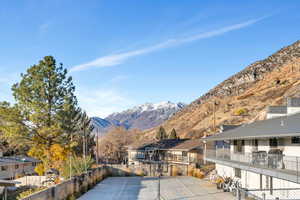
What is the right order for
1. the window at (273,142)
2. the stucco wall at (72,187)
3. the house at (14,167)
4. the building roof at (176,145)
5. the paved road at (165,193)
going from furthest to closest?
the building roof at (176,145) < the house at (14,167) < the paved road at (165,193) < the window at (273,142) < the stucco wall at (72,187)

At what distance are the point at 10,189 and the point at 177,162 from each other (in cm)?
2463

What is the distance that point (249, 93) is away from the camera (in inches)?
3905

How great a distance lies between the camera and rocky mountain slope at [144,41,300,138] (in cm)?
7701

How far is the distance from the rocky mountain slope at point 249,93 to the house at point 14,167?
34836mm

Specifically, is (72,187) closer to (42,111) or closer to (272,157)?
(272,157)

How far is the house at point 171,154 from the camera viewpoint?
45.1 meters

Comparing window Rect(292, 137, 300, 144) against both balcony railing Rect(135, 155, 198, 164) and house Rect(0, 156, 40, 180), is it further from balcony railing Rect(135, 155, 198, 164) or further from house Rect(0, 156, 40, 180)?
house Rect(0, 156, 40, 180)

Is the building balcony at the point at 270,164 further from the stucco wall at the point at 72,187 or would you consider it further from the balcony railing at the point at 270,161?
the stucco wall at the point at 72,187

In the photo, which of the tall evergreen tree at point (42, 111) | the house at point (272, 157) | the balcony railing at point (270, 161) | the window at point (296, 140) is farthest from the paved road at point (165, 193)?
the tall evergreen tree at point (42, 111)

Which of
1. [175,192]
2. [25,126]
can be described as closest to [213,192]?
[175,192]

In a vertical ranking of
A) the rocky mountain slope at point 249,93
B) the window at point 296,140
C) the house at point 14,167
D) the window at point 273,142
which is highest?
the rocky mountain slope at point 249,93

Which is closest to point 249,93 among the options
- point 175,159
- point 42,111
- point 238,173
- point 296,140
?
point 175,159

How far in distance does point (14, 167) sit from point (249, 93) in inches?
2914

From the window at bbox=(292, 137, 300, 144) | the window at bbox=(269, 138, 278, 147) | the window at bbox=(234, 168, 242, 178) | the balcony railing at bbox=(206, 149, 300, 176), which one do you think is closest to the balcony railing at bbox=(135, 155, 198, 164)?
the window at bbox=(234, 168, 242, 178)
